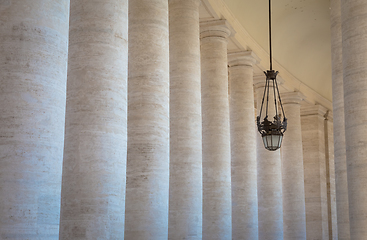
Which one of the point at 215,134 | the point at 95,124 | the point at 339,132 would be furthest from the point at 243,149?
the point at 95,124

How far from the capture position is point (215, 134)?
33.6 meters

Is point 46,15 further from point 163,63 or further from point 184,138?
point 184,138

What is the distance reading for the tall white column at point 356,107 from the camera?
21812 mm

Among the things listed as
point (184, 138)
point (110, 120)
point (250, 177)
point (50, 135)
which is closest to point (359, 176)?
point (184, 138)

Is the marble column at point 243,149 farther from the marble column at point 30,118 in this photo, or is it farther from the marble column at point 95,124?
the marble column at point 30,118

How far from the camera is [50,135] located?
12.3 m

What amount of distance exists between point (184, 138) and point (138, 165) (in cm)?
647

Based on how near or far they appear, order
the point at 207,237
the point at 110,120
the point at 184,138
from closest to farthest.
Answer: the point at 110,120 < the point at 184,138 < the point at 207,237

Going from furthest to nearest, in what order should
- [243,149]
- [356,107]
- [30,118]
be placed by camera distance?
[243,149], [356,107], [30,118]

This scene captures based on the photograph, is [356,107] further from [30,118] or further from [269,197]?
[269,197]

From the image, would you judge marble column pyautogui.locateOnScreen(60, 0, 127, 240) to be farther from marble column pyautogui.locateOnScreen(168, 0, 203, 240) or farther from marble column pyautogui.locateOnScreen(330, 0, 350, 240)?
marble column pyautogui.locateOnScreen(330, 0, 350, 240)

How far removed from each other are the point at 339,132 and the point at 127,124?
12.8m

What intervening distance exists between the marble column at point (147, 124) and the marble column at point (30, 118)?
883 cm

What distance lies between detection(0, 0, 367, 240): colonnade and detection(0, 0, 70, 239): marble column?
0.02m
